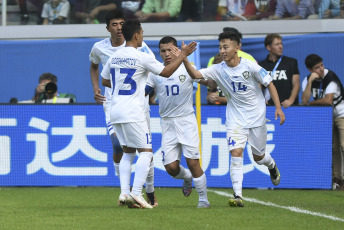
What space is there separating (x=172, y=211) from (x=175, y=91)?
1.52m

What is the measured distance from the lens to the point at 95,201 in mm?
10867

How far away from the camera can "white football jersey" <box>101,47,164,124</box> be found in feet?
29.4

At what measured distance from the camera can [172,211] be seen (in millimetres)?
9047

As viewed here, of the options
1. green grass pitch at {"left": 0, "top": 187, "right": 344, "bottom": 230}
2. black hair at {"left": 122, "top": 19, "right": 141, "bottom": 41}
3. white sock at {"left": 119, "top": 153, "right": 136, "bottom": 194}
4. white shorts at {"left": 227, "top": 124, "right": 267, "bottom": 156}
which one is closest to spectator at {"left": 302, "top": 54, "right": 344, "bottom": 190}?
green grass pitch at {"left": 0, "top": 187, "right": 344, "bottom": 230}

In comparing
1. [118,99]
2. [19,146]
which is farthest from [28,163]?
[118,99]

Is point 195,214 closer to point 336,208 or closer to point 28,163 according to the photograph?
point 336,208

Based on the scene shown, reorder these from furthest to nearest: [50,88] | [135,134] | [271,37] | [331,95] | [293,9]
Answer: [293,9]
[50,88]
[271,37]
[331,95]
[135,134]

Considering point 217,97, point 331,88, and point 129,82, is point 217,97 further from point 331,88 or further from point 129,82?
point 129,82

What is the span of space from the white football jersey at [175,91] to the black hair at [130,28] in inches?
34.5

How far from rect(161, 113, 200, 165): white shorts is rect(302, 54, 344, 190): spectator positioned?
3.99 metres

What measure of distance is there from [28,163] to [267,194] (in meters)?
3.89

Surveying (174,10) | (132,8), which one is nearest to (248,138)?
(174,10)

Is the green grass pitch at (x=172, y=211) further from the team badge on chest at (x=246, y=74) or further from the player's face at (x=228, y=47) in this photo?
the player's face at (x=228, y=47)

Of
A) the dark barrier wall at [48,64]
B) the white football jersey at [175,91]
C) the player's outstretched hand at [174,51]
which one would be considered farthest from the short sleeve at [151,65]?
the dark barrier wall at [48,64]
